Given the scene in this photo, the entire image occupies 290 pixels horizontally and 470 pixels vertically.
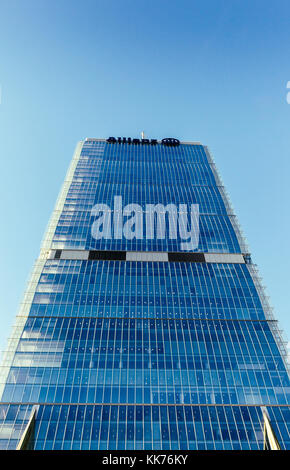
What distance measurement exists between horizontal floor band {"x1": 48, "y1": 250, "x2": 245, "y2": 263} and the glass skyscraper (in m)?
0.40

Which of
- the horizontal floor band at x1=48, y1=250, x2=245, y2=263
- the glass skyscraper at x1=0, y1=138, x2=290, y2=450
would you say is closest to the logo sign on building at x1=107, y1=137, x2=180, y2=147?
the glass skyscraper at x1=0, y1=138, x2=290, y2=450

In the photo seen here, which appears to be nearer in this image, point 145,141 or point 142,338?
point 142,338

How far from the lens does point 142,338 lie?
6253cm

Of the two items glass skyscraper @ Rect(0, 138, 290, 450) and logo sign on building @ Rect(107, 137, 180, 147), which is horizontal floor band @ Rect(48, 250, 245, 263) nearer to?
glass skyscraper @ Rect(0, 138, 290, 450)

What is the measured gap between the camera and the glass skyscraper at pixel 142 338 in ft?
159

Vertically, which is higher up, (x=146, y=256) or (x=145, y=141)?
(x=145, y=141)

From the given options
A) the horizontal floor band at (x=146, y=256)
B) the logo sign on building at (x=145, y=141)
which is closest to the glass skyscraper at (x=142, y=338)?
the horizontal floor band at (x=146, y=256)

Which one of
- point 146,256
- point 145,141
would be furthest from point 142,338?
point 145,141

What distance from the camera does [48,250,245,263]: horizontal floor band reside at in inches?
3295

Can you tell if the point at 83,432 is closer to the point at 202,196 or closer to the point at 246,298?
the point at 246,298

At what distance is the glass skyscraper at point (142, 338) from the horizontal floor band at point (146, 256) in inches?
15.6

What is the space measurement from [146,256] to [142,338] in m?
27.2

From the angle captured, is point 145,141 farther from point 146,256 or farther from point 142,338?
point 142,338

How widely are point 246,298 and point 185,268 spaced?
1692cm
